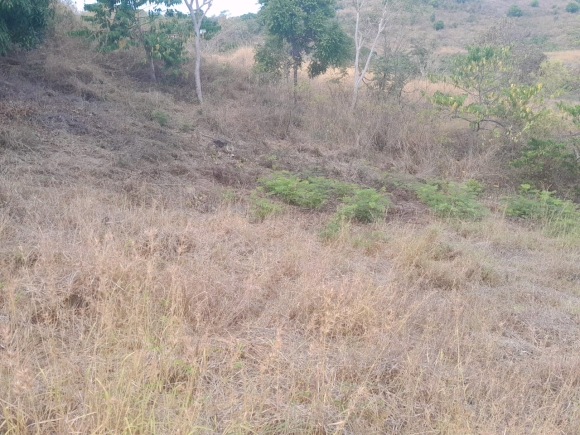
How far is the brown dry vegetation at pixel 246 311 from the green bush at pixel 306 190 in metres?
0.42

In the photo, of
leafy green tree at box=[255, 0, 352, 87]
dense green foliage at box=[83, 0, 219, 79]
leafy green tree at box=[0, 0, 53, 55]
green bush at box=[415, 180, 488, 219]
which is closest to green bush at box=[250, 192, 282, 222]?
green bush at box=[415, 180, 488, 219]

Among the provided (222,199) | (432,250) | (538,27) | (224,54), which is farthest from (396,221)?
(538,27)

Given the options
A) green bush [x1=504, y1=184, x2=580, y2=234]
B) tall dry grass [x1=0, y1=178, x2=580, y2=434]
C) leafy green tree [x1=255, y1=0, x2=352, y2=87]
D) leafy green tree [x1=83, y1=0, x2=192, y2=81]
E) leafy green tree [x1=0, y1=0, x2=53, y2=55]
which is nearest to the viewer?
tall dry grass [x1=0, y1=178, x2=580, y2=434]

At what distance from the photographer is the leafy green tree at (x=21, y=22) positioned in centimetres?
997

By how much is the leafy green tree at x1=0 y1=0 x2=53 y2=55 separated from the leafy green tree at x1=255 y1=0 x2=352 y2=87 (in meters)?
6.71

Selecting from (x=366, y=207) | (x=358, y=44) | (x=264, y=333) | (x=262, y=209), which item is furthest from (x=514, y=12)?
(x=264, y=333)

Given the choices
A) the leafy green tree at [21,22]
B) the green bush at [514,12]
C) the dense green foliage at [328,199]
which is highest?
the green bush at [514,12]

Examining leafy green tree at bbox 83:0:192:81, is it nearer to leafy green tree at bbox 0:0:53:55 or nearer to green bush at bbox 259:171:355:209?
leafy green tree at bbox 0:0:53:55

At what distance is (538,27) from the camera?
3525 centimetres

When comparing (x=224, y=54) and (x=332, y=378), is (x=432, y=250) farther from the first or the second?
(x=224, y=54)

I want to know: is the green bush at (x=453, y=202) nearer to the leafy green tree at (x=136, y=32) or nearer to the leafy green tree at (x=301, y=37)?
the leafy green tree at (x=301, y=37)

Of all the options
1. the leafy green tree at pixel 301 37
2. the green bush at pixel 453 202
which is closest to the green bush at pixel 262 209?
the green bush at pixel 453 202

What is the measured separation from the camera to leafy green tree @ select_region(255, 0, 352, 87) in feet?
52.1

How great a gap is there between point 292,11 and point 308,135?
568 centimetres
